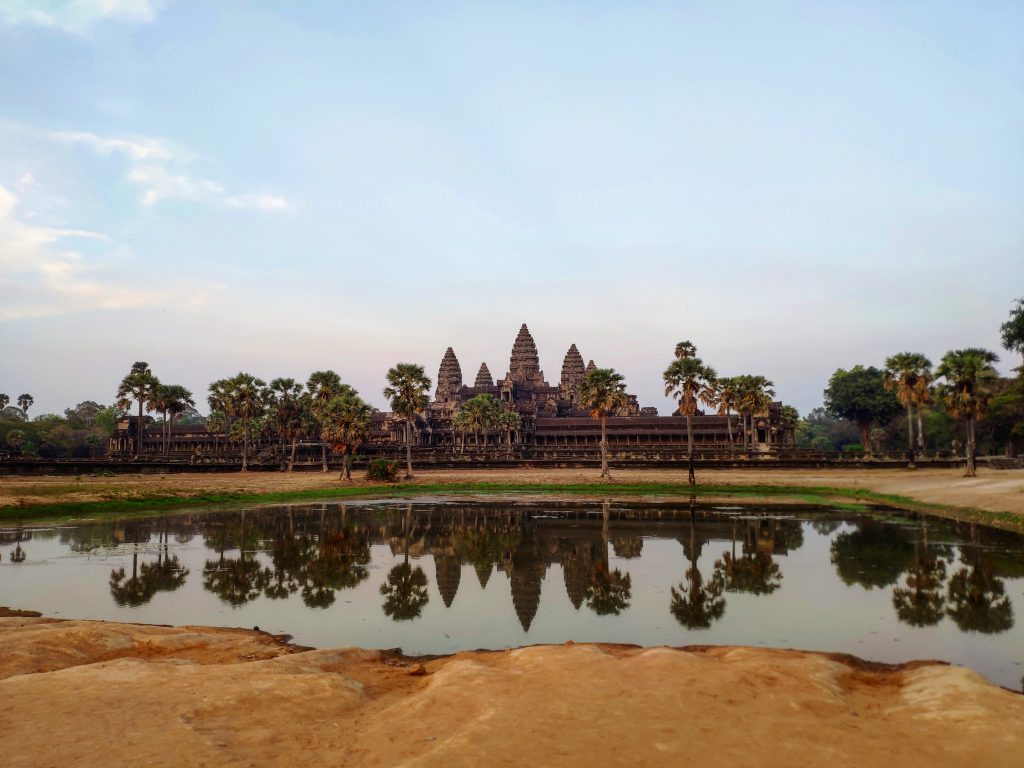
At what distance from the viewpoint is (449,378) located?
431 ft

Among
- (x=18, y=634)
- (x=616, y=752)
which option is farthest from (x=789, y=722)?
(x=18, y=634)

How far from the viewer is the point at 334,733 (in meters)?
7.06

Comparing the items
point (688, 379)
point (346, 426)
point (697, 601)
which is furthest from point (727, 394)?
point (697, 601)

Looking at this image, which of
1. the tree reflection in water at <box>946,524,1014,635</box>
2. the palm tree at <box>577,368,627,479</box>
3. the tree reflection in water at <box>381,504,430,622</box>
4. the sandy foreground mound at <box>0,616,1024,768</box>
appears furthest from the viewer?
the palm tree at <box>577,368,627,479</box>

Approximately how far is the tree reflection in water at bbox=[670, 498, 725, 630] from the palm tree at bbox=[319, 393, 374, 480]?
42.0 metres

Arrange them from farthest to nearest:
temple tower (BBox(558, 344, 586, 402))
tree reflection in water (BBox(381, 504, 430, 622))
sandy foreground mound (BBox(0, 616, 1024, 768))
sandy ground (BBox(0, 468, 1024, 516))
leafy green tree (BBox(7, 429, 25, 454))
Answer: temple tower (BBox(558, 344, 586, 402))
leafy green tree (BBox(7, 429, 25, 454))
sandy ground (BBox(0, 468, 1024, 516))
tree reflection in water (BBox(381, 504, 430, 622))
sandy foreground mound (BBox(0, 616, 1024, 768))

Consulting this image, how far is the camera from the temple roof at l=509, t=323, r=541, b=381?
413 feet

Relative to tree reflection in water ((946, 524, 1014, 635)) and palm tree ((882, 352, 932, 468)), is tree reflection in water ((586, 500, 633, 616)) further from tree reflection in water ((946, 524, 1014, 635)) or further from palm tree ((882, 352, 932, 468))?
palm tree ((882, 352, 932, 468))

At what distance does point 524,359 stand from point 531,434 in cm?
3234

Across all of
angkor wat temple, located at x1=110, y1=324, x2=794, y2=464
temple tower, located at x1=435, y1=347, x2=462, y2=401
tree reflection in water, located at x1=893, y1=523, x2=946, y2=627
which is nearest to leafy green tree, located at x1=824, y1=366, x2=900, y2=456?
angkor wat temple, located at x1=110, y1=324, x2=794, y2=464

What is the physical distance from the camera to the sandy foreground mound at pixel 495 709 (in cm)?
629

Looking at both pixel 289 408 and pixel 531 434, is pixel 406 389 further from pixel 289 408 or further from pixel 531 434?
pixel 531 434

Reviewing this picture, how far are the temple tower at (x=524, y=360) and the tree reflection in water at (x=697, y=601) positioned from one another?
348 feet

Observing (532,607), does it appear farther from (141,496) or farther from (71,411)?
(71,411)
